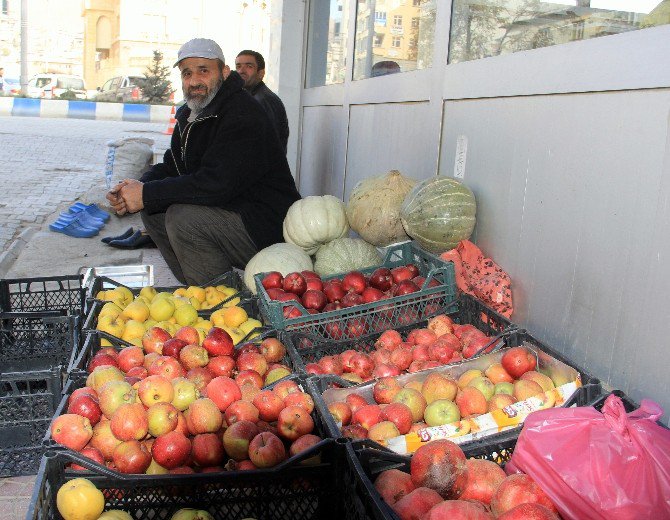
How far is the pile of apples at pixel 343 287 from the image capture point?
12.6 ft

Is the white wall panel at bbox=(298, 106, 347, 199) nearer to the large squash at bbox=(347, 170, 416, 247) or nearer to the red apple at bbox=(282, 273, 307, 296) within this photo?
the large squash at bbox=(347, 170, 416, 247)

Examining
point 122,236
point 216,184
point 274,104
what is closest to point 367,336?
point 216,184

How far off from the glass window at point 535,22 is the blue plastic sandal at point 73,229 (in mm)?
5452

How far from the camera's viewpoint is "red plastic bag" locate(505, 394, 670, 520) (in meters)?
1.97

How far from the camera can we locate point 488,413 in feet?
8.65

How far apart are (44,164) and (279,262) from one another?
12456mm

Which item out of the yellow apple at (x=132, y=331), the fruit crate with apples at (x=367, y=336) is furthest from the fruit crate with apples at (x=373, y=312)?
the yellow apple at (x=132, y=331)

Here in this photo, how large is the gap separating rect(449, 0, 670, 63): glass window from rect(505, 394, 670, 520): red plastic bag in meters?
1.63

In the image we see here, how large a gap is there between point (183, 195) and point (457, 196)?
2139 mm

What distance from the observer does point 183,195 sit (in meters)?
5.30

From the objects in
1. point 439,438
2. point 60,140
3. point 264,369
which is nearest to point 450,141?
point 264,369

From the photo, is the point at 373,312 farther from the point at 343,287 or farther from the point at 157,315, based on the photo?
the point at 157,315

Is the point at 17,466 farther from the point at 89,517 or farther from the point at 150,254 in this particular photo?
the point at 150,254

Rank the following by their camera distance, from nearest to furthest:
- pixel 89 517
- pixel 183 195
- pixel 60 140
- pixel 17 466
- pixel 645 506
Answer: pixel 645 506, pixel 89 517, pixel 17 466, pixel 183 195, pixel 60 140
